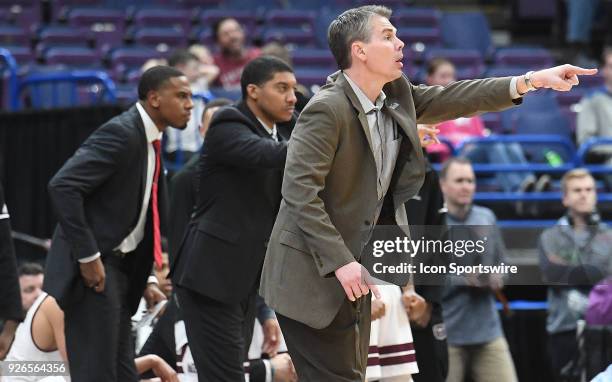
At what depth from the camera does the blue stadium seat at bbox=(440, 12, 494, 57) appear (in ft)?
43.3

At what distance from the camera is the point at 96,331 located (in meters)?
5.34

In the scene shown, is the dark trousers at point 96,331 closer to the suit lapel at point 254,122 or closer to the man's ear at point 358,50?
the suit lapel at point 254,122

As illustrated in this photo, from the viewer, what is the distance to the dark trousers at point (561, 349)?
288 inches

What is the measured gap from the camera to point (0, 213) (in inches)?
223

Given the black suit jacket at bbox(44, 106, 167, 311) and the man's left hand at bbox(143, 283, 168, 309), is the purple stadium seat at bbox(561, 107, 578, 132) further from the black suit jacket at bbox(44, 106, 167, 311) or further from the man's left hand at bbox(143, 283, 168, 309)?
the black suit jacket at bbox(44, 106, 167, 311)

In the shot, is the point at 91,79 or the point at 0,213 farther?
the point at 91,79

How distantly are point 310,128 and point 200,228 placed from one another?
4.83 ft

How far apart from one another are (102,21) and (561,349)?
732 cm

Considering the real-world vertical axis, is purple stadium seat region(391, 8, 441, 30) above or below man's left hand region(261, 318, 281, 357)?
above

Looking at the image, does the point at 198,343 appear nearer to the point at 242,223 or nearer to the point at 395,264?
the point at 242,223

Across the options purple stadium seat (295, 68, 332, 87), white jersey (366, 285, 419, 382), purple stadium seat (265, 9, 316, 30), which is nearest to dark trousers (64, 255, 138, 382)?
white jersey (366, 285, 419, 382)

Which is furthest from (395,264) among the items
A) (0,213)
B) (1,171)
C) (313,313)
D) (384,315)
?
(1,171)

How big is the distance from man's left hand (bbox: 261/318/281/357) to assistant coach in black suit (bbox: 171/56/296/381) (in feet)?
2.42

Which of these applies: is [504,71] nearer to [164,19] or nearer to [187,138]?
[164,19]
